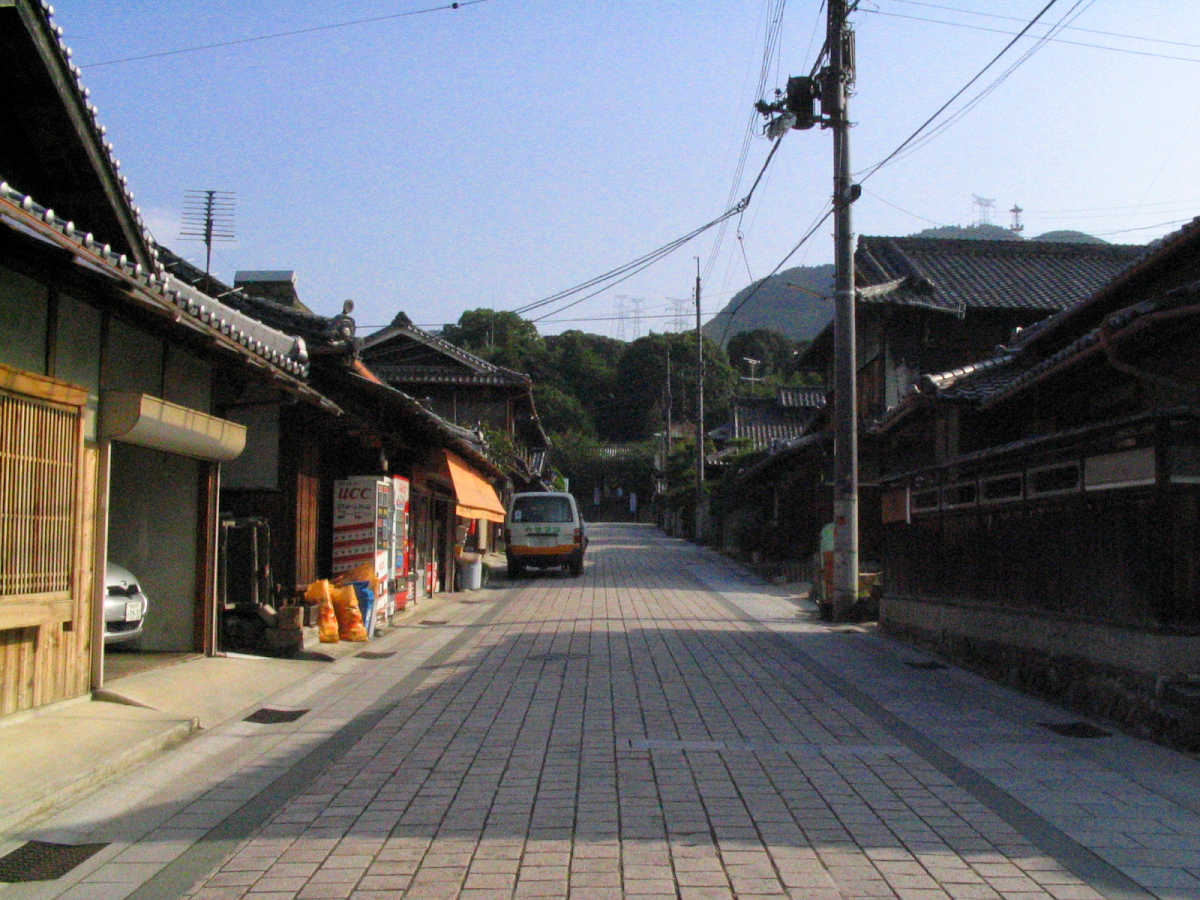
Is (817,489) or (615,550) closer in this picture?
(817,489)

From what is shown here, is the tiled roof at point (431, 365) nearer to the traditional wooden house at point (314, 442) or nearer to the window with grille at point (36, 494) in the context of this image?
the traditional wooden house at point (314, 442)

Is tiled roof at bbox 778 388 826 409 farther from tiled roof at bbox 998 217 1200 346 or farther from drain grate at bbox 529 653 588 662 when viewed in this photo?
drain grate at bbox 529 653 588 662

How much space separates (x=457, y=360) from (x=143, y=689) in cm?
3031

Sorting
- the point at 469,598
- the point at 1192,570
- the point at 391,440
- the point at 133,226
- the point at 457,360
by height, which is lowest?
the point at 469,598

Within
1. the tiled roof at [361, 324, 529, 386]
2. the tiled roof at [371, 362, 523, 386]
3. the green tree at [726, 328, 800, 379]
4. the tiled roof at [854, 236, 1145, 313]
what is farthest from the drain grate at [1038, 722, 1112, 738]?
the green tree at [726, 328, 800, 379]

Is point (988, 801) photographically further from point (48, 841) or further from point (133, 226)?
point (133, 226)

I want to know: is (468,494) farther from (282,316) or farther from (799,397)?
(799,397)

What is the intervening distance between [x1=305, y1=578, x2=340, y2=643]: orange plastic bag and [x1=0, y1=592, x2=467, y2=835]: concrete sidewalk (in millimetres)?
1402

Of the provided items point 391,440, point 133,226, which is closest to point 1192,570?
point 133,226

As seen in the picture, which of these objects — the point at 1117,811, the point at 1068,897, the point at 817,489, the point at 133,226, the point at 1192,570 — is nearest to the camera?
the point at 1068,897

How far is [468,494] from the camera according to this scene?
68.5 ft

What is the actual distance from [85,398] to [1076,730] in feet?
27.3

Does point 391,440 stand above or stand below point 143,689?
above

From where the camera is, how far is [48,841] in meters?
5.85
